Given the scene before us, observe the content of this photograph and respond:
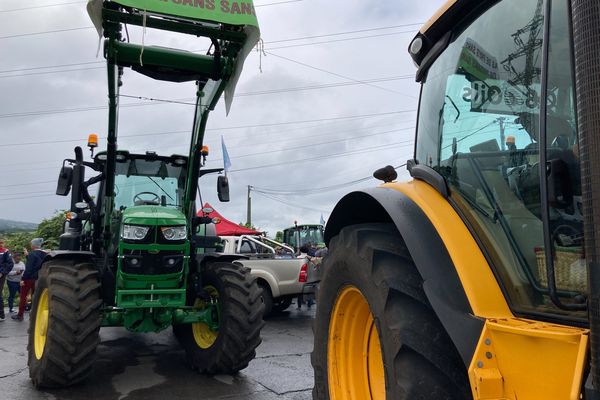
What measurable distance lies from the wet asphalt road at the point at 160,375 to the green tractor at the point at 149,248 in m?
0.21

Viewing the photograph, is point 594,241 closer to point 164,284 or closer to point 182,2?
point 182,2

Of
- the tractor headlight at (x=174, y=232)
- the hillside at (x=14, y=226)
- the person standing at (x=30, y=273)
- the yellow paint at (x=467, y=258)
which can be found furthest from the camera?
the hillside at (x=14, y=226)

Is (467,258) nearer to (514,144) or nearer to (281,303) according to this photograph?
(514,144)

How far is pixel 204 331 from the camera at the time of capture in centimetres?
640

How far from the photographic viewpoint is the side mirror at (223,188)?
23.3ft

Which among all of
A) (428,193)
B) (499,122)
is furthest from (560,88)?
(428,193)

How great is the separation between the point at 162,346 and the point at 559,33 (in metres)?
7.00

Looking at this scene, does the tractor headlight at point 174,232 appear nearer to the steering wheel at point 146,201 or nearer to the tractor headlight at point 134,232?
the tractor headlight at point 134,232

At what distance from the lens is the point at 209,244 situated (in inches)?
271

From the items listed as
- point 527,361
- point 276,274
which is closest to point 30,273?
point 276,274

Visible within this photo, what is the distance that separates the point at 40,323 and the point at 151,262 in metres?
1.43

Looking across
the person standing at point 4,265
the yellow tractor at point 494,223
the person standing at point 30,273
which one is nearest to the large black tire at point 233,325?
the yellow tractor at point 494,223

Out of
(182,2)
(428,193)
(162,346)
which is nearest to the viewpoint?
(428,193)

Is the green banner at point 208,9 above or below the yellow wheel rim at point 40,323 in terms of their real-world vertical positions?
above
